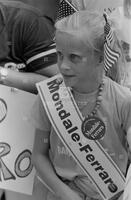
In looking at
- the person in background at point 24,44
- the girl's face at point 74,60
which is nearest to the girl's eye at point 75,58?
the girl's face at point 74,60

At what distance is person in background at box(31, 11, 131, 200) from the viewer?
1421mm

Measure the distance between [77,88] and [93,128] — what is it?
0.12 meters

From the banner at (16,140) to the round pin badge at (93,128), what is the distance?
230 millimetres

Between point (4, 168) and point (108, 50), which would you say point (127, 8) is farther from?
point (4, 168)

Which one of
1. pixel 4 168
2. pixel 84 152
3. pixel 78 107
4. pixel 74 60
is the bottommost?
pixel 4 168

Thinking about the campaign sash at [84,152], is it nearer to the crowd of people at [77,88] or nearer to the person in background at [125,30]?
the crowd of people at [77,88]

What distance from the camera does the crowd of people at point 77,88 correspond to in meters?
1.43

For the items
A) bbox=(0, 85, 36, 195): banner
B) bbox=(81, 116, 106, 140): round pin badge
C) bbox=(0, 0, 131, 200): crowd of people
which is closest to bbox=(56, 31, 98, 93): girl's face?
bbox=(0, 0, 131, 200): crowd of people

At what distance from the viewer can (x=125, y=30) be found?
4.89 ft

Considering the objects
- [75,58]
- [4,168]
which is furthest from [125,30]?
[4,168]

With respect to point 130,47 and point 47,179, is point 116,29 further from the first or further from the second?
point 47,179

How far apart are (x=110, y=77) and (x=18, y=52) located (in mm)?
305

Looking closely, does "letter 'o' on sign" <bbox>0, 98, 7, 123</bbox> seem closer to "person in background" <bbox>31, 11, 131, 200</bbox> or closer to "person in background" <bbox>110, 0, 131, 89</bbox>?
"person in background" <bbox>31, 11, 131, 200</bbox>

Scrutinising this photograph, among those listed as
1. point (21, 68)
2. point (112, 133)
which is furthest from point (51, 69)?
point (112, 133)
